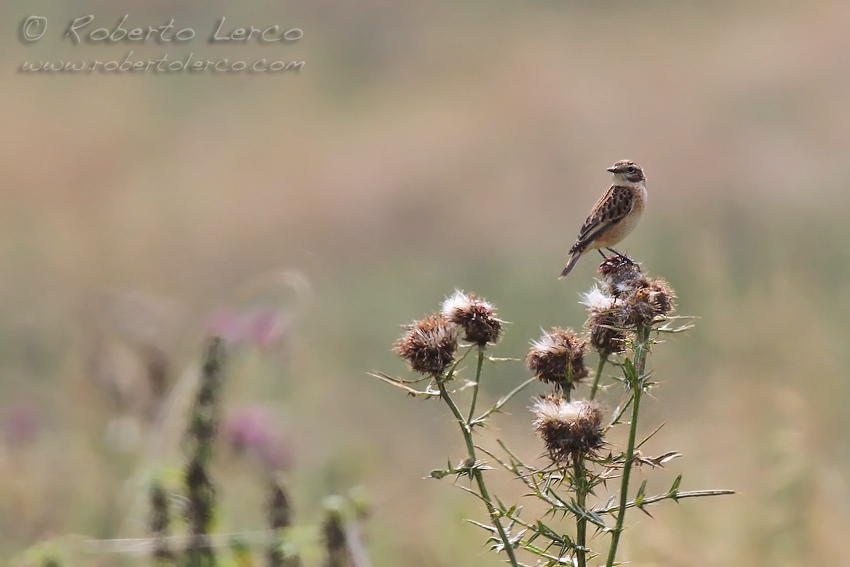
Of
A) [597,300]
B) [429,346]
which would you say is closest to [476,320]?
[429,346]

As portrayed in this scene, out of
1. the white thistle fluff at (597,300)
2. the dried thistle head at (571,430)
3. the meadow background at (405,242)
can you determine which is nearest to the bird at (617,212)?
the meadow background at (405,242)

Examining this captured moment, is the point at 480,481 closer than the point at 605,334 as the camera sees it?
Yes

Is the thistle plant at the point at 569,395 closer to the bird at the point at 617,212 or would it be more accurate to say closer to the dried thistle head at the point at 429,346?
the dried thistle head at the point at 429,346

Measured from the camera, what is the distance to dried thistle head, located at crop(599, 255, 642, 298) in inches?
115

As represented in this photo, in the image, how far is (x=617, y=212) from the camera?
469 centimetres

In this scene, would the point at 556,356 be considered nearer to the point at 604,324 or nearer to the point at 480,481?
the point at 604,324

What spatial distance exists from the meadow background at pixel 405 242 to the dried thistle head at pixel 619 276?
0.60m

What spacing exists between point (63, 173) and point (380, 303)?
8388 millimetres

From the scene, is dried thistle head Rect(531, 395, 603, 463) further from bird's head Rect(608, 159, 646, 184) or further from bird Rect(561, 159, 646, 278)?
bird's head Rect(608, 159, 646, 184)

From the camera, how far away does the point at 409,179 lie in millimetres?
20094

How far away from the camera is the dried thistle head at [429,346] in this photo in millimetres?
2931

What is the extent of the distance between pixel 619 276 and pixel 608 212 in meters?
1.68

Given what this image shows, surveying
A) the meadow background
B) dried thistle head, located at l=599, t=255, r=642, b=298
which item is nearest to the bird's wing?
the meadow background

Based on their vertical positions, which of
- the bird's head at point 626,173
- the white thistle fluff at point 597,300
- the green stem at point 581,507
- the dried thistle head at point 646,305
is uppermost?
the bird's head at point 626,173
